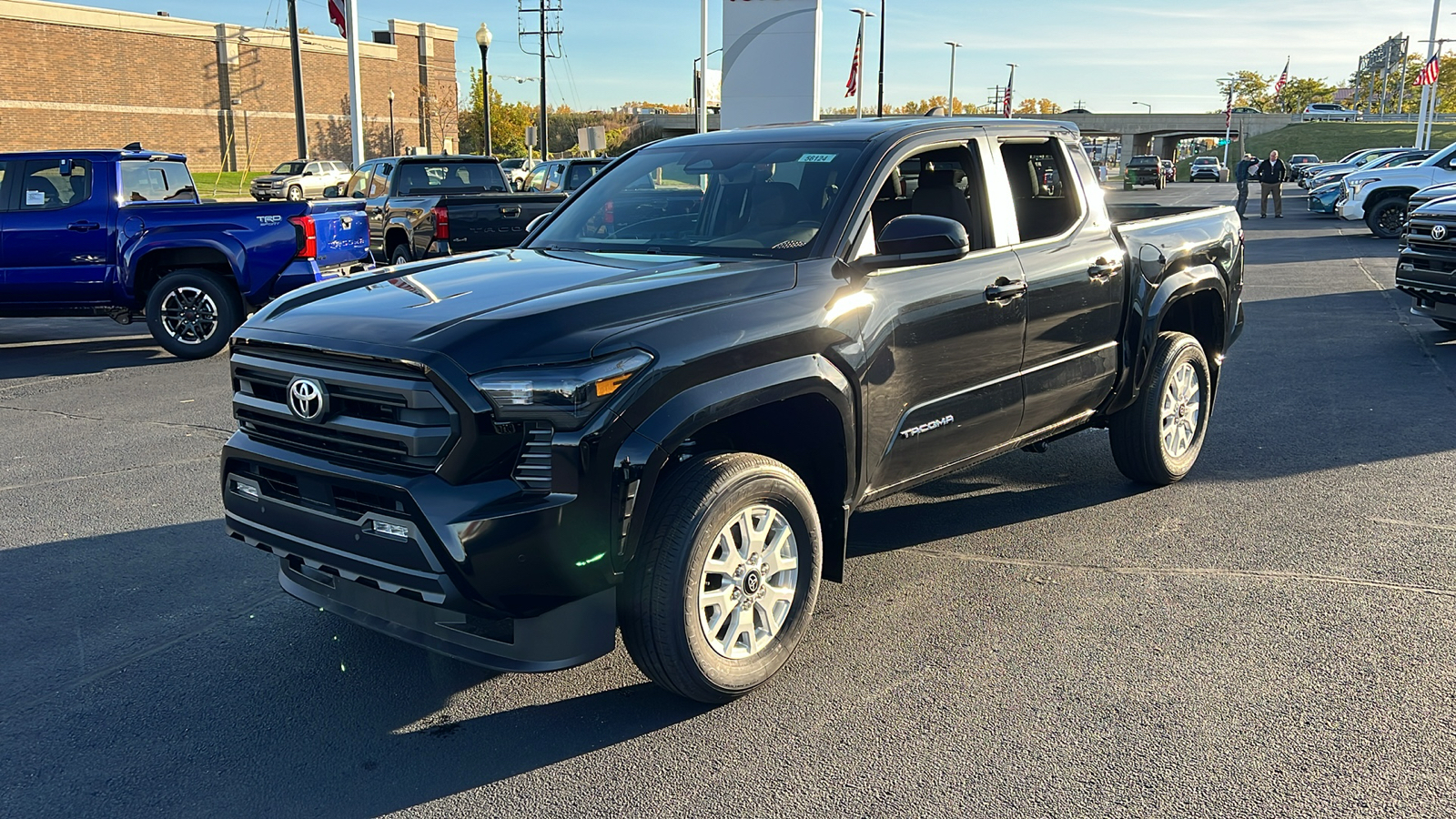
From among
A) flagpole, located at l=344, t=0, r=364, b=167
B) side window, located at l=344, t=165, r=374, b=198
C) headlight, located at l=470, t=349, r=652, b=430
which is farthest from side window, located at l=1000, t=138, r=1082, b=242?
flagpole, located at l=344, t=0, r=364, b=167

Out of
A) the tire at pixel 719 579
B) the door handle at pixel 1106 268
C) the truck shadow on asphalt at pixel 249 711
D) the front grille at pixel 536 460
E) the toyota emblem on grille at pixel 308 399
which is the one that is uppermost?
the door handle at pixel 1106 268

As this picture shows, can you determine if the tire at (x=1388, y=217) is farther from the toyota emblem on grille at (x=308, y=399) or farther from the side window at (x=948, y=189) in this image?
the toyota emblem on grille at (x=308, y=399)

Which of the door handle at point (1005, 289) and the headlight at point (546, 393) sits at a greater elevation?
the door handle at point (1005, 289)

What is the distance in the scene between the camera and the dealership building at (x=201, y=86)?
61.1 metres

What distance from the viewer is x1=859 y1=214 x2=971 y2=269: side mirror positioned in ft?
13.1

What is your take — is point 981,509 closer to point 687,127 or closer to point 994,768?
point 994,768

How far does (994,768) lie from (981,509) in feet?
8.57

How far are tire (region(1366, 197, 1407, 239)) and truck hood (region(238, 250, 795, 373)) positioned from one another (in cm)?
2363

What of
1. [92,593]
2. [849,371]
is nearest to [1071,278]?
[849,371]

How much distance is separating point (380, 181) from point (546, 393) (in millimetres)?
13980

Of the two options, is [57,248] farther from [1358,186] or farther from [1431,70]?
[1431,70]

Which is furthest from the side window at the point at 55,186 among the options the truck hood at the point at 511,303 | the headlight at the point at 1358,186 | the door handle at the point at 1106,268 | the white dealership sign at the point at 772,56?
the headlight at the point at 1358,186

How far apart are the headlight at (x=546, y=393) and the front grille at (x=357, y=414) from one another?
14cm

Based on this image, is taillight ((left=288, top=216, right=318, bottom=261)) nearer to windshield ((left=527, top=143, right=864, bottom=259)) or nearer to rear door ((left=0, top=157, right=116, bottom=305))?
rear door ((left=0, top=157, right=116, bottom=305))
